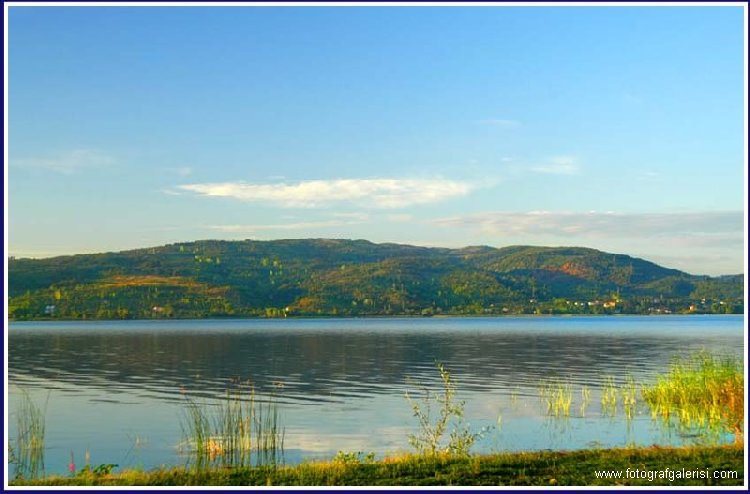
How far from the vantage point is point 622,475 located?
14.4 metres

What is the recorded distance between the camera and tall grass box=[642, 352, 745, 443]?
77.2ft

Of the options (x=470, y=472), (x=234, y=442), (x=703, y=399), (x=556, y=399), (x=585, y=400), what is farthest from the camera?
A: (x=585, y=400)

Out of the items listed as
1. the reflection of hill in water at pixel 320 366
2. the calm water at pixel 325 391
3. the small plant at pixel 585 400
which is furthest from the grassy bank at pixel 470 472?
the reflection of hill in water at pixel 320 366

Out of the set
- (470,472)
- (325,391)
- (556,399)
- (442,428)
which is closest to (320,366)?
(325,391)

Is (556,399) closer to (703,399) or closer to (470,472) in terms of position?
(703,399)

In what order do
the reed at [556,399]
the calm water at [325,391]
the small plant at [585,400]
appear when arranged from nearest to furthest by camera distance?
the calm water at [325,391] < the reed at [556,399] < the small plant at [585,400]

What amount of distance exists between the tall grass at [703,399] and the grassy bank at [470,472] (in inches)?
273

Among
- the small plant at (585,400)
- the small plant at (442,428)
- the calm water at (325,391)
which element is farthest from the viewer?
the small plant at (585,400)

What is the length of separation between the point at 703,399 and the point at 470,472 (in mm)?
16294

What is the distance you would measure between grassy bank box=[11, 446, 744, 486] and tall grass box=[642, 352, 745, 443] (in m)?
6.93

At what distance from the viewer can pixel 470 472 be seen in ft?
49.0

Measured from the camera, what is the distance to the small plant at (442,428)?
1850 cm

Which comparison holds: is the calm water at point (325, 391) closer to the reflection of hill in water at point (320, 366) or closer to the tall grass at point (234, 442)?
the reflection of hill in water at point (320, 366)

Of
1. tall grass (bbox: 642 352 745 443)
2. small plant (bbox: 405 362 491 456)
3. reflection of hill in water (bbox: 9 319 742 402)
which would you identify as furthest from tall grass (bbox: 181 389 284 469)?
reflection of hill in water (bbox: 9 319 742 402)
